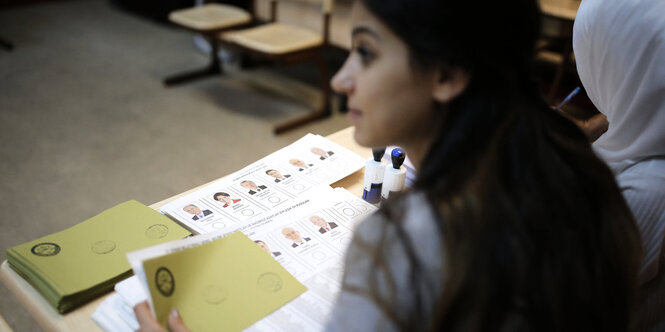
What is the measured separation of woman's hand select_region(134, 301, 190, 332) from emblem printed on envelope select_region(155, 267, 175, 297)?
3 centimetres

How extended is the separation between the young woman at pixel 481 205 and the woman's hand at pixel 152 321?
264mm

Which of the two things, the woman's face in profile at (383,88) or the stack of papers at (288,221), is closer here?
the woman's face in profile at (383,88)

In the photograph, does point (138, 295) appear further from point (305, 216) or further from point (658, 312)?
point (658, 312)

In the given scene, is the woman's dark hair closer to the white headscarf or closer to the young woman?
the young woman

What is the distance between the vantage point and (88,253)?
2.96ft

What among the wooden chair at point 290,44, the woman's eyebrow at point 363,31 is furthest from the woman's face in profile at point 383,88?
the wooden chair at point 290,44

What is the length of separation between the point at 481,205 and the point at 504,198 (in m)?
0.03

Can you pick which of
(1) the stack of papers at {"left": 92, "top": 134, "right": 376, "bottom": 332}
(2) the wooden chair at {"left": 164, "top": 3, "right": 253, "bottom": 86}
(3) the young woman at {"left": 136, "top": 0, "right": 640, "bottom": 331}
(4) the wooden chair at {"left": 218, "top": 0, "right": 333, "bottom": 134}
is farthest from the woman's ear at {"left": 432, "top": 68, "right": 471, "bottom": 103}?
(2) the wooden chair at {"left": 164, "top": 3, "right": 253, "bottom": 86}

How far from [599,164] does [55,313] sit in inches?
33.3

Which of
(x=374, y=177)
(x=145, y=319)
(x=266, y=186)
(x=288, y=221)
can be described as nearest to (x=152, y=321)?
(x=145, y=319)

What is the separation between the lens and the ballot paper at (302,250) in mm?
800

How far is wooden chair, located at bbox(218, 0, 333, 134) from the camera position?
2723 millimetres

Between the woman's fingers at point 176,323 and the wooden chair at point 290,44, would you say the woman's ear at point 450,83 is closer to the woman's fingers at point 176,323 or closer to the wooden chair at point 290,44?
the woman's fingers at point 176,323

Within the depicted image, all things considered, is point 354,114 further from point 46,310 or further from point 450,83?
point 46,310
